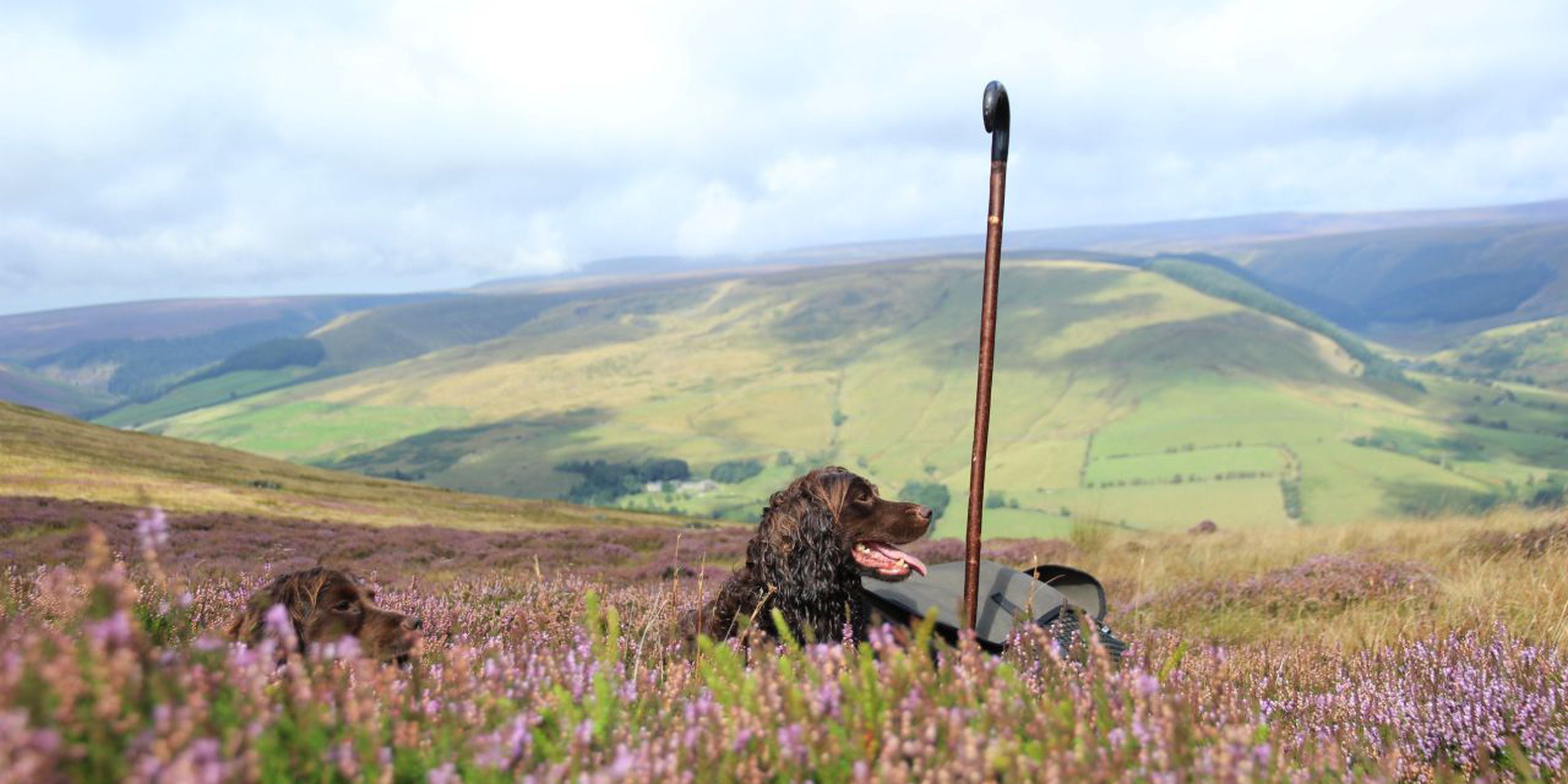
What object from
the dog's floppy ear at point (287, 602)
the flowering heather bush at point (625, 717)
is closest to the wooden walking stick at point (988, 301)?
the flowering heather bush at point (625, 717)

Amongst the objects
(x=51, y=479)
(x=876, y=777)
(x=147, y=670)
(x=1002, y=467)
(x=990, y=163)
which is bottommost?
(x=1002, y=467)

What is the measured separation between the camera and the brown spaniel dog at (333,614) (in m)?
4.94

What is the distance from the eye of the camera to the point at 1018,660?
4273mm

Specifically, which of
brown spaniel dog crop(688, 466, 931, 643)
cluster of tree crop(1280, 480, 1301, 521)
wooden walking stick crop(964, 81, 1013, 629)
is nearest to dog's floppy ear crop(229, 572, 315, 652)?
brown spaniel dog crop(688, 466, 931, 643)

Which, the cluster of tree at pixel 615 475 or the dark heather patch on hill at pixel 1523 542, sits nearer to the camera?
the dark heather patch on hill at pixel 1523 542

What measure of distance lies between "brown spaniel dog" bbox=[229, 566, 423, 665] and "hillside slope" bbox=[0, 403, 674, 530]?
1835cm

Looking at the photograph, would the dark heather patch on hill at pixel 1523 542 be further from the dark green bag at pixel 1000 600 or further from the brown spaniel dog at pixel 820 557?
the brown spaniel dog at pixel 820 557

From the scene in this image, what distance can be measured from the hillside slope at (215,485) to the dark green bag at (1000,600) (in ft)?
65.0

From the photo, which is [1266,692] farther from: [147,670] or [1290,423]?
[1290,423]

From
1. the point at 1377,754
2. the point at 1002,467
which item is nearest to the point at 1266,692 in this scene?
the point at 1377,754

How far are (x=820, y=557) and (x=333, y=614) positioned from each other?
9.53ft

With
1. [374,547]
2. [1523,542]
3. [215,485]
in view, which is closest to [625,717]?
[1523,542]

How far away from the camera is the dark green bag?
19.5 feet

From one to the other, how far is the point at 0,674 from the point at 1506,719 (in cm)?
612
